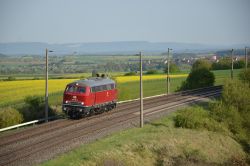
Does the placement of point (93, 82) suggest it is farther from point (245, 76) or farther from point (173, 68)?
point (173, 68)

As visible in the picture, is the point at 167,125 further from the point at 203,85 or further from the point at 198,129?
the point at 203,85

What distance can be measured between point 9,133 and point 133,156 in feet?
32.9

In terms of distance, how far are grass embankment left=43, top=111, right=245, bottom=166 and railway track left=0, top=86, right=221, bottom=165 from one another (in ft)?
5.57

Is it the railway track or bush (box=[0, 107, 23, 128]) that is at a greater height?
bush (box=[0, 107, 23, 128])

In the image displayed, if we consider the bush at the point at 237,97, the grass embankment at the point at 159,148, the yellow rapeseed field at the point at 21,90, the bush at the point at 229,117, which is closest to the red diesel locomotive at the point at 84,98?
the grass embankment at the point at 159,148

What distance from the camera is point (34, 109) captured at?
1620 inches

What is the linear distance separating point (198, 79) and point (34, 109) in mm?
38281

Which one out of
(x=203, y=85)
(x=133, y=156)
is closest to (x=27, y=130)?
(x=133, y=156)

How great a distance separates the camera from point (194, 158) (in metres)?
29.9

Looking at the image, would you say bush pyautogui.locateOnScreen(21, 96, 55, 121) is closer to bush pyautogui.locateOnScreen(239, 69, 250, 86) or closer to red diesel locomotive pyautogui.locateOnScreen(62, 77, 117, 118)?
red diesel locomotive pyautogui.locateOnScreen(62, 77, 117, 118)

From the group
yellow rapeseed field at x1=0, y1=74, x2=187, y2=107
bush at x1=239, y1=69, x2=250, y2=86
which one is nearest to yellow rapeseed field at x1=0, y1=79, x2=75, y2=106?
yellow rapeseed field at x1=0, y1=74, x2=187, y2=107

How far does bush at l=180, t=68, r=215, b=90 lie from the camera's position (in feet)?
235

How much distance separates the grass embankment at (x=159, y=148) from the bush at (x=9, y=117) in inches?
399

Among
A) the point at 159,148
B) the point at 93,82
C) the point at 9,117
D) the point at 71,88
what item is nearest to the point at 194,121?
the point at 159,148
